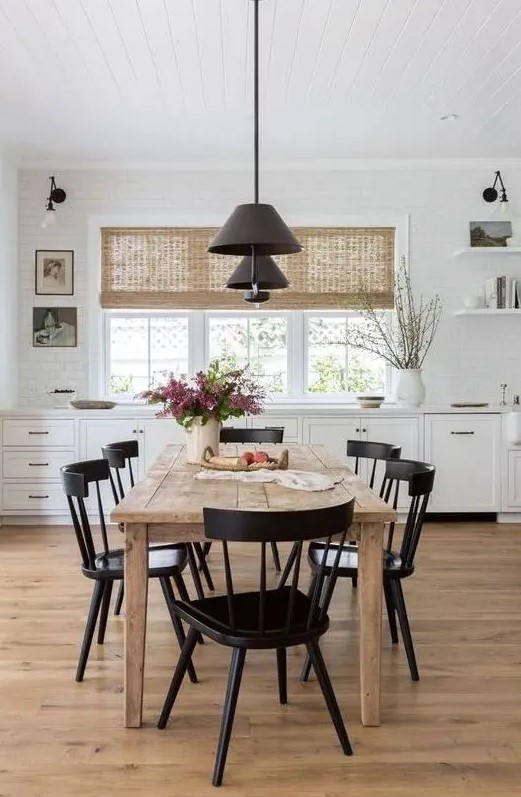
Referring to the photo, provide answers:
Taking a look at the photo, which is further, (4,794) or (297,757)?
(297,757)

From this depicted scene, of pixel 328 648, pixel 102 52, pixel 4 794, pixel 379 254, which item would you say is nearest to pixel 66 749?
pixel 4 794

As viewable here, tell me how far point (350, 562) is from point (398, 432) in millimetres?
2991

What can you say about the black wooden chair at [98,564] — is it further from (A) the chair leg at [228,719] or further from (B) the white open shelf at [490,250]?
(B) the white open shelf at [490,250]

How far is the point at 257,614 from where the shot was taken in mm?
2506

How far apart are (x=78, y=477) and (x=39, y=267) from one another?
13.2 ft

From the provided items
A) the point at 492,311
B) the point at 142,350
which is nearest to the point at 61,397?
the point at 142,350

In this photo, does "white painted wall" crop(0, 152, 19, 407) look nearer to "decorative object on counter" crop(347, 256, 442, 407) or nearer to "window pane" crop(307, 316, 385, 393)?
"window pane" crop(307, 316, 385, 393)

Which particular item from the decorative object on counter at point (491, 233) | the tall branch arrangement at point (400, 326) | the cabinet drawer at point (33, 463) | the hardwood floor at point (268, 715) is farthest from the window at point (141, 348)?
the hardwood floor at point (268, 715)

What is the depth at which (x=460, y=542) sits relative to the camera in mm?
5391

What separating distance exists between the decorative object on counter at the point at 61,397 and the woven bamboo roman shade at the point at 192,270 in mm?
812

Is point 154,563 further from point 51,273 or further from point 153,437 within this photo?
point 51,273

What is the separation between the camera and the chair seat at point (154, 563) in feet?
9.77

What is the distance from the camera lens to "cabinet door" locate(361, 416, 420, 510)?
6.00 meters

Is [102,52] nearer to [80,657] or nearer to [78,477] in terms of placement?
[78,477]
